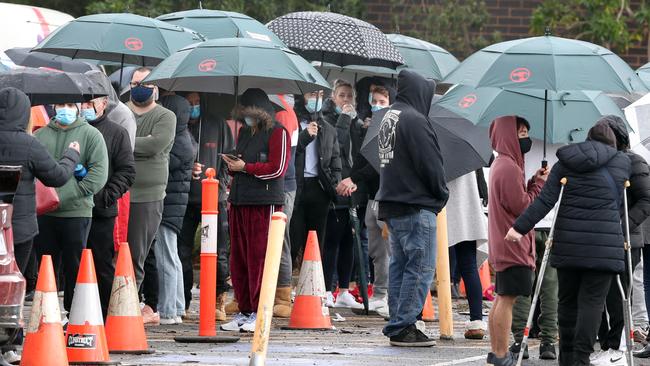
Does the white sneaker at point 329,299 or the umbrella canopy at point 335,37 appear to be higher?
the umbrella canopy at point 335,37

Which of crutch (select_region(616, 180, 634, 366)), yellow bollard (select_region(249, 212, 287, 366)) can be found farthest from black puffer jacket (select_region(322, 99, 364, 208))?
yellow bollard (select_region(249, 212, 287, 366))

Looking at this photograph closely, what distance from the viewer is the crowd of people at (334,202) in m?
10.8

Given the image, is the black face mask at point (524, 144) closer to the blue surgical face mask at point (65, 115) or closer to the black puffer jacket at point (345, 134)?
the blue surgical face mask at point (65, 115)

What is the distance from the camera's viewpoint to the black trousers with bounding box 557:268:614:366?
35.4 feet

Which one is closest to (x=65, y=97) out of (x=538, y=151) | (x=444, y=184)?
(x=444, y=184)

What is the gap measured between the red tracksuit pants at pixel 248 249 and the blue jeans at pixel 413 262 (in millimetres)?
1378

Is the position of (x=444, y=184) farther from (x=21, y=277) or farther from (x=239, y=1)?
(x=239, y=1)

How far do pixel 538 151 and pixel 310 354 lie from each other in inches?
98.4

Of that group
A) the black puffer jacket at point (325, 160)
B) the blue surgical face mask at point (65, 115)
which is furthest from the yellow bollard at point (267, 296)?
the black puffer jacket at point (325, 160)

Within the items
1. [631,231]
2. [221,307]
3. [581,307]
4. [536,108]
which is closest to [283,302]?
[221,307]

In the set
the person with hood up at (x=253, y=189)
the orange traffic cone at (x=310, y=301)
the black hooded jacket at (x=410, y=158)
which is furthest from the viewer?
the orange traffic cone at (x=310, y=301)

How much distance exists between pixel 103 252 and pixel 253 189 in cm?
154

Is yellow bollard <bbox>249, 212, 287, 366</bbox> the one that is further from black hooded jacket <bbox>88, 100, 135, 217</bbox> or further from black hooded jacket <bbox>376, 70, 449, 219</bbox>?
black hooded jacket <bbox>88, 100, 135, 217</bbox>

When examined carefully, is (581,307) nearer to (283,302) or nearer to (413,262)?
(413,262)
